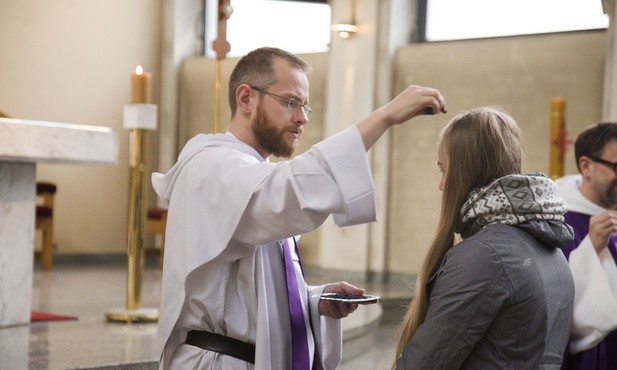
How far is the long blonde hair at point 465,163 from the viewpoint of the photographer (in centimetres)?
241

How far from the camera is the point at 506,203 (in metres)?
2.37

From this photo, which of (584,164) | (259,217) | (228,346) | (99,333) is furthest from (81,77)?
(259,217)

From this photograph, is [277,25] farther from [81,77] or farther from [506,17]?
[506,17]

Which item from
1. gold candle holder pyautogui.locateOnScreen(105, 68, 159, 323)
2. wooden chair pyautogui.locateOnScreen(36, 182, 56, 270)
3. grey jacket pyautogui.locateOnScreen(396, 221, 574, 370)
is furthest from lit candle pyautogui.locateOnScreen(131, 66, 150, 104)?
wooden chair pyautogui.locateOnScreen(36, 182, 56, 270)

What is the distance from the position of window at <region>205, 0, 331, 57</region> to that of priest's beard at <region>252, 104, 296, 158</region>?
31.3ft

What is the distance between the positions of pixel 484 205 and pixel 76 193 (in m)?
11.0

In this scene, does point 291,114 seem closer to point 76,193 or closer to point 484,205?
point 484,205

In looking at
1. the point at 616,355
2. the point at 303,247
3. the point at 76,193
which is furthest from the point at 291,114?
the point at 76,193

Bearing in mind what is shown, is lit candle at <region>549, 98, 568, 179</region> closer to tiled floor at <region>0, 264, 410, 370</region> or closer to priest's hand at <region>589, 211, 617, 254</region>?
tiled floor at <region>0, 264, 410, 370</region>

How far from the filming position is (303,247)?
11961 mm

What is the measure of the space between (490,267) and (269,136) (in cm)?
80

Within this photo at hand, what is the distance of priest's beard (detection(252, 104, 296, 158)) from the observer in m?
2.75

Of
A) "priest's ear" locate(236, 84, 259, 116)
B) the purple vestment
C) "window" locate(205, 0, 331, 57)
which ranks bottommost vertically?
the purple vestment

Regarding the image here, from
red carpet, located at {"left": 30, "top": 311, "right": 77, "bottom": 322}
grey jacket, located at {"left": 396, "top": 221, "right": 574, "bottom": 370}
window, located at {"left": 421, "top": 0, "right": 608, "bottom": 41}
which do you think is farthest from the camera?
window, located at {"left": 421, "top": 0, "right": 608, "bottom": 41}
